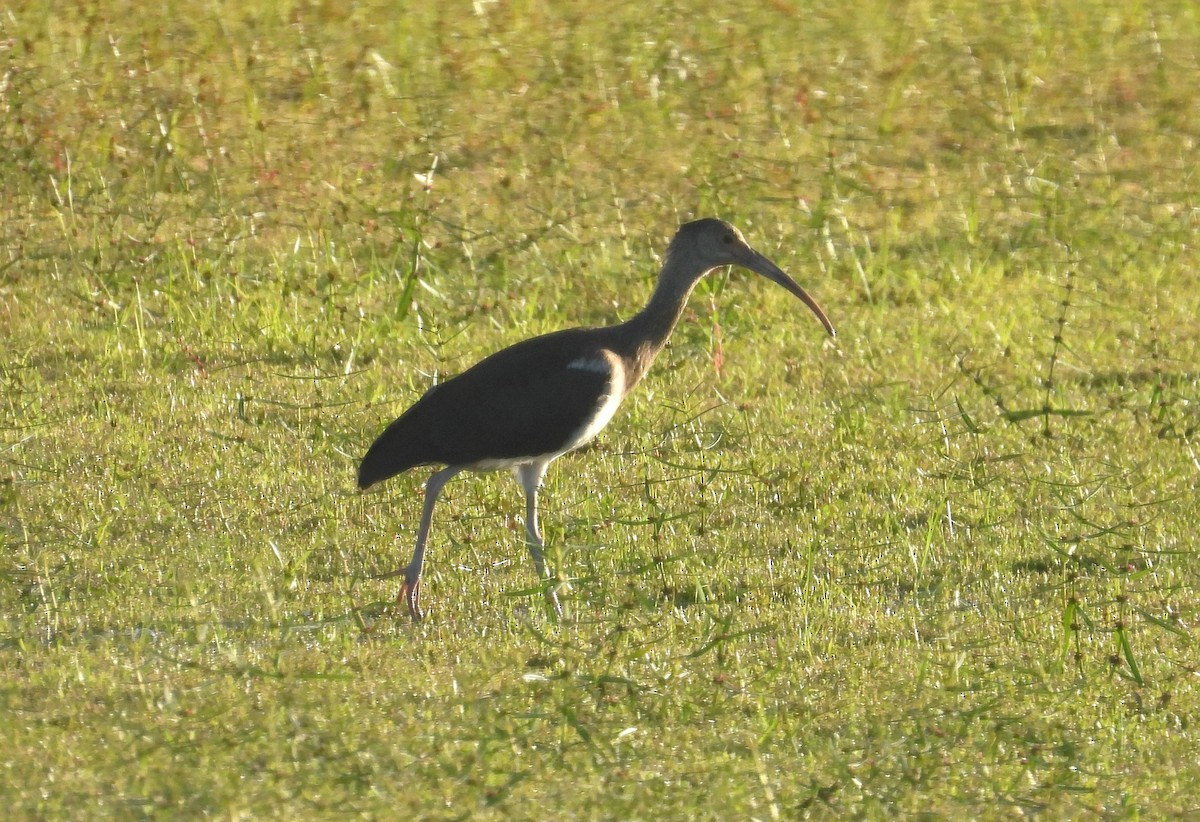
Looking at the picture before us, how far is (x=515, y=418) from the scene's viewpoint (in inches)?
266

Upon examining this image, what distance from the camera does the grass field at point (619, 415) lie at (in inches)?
212

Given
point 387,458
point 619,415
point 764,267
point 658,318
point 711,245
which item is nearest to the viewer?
point 387,458

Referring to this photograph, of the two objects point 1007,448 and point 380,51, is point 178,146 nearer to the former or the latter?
point 380,51

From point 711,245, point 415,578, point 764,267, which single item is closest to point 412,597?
point 415,578

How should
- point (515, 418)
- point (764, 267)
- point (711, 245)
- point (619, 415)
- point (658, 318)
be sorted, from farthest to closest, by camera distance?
point (619, 415)
point (764, 267)
point (711, 245)
point (658, 318)
point (515, 418)

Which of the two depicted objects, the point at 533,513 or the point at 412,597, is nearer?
the point at 412,597

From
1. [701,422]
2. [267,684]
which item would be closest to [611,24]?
[701,422]

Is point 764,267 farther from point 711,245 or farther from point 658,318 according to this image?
point 658,318

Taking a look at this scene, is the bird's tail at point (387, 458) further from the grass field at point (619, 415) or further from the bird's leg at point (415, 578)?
the grass field at point (619, 415)

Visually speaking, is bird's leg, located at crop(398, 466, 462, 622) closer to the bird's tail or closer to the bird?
the bird

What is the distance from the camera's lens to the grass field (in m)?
5.39

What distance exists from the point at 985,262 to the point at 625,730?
7.08 meters

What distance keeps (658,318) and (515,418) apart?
2.86ft

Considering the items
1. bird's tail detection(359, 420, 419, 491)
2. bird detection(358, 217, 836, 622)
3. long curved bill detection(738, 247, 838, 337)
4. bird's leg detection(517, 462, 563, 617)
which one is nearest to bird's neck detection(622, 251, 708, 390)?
bird detection(358, 217, 836, 622)
